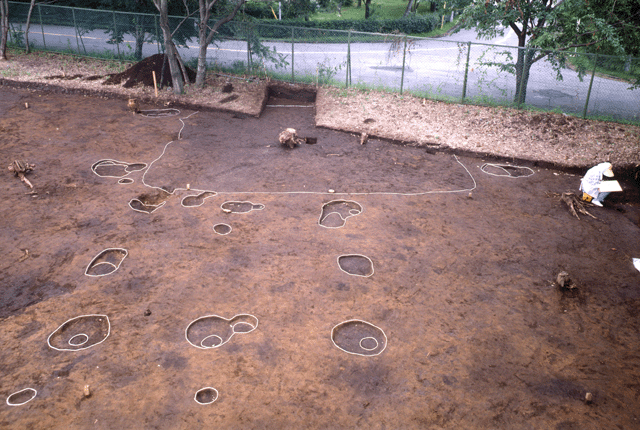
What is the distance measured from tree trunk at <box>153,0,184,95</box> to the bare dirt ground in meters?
3.41

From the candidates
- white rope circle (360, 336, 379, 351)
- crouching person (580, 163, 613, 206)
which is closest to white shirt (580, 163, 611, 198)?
crouching person (580, 163, 613, 206)

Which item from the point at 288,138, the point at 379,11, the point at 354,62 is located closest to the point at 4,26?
the point at 288,138

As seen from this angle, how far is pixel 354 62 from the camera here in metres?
19.1

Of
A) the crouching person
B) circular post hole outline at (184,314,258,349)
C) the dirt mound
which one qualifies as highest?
the dirt mound

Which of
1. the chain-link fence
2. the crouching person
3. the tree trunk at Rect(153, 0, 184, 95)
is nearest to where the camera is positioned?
the crouching person

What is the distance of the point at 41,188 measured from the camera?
359 inches

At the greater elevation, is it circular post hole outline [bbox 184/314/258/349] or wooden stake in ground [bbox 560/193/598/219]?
wooden stake in ground [bbox 560/193/598/219]

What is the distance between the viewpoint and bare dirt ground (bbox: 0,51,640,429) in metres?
5.00

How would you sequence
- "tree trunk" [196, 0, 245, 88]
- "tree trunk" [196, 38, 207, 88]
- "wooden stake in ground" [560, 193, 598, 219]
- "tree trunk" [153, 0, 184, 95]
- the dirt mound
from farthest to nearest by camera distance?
the dirt mound, "tree trunk" [196, 38, 207, 88], "tree trunk" [196, 0, 245, 88], "tree trunk" [153, 0, 184, 95], "wooden stake in ground" [560, 193, 598, 219]

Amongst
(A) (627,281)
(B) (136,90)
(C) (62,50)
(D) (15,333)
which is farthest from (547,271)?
(C) (62,50)

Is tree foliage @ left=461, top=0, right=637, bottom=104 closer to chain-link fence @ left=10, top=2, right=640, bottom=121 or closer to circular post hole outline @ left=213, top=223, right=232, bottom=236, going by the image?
chain-link fence @ left=10, top=2, right=640, bottom=121

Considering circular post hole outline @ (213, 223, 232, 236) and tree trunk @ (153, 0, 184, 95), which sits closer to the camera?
circular post hole outline @ (213, 223, 232, 236)

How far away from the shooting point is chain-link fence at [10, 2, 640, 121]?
13.7m

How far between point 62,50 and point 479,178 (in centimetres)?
1662
